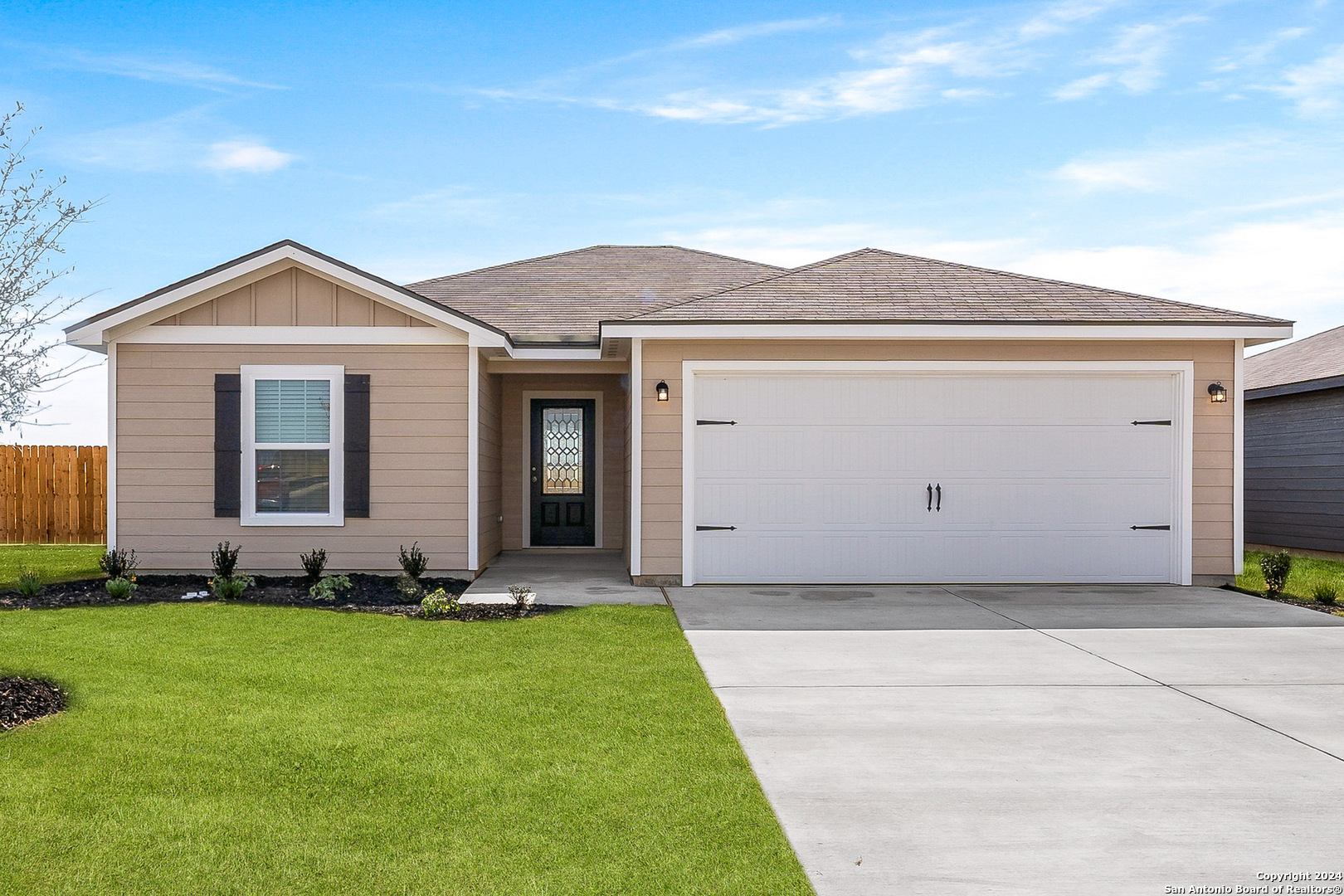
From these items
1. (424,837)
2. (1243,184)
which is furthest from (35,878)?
A: (1243,184)

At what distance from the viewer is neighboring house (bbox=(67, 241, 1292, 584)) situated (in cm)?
930

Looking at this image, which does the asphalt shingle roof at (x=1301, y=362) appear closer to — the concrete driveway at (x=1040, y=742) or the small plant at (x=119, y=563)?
the concrete driveway at (x=1040, y=742)

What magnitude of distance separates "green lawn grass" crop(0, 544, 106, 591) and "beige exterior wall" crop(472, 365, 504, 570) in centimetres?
410

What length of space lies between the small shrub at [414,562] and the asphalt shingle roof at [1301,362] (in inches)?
484

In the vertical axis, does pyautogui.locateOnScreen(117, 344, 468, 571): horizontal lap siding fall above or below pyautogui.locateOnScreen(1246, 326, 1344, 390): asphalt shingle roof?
below

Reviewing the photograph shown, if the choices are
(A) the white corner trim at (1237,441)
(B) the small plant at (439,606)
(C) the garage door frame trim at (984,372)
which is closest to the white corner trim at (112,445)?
(B) the small plant at (439,606)

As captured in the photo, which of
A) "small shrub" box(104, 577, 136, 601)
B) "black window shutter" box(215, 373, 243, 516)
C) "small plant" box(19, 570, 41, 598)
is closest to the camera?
"small shrub" box(104, 577, 136, 601)

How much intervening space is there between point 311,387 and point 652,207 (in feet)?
31.5

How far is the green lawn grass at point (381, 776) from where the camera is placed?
2922 millimetres

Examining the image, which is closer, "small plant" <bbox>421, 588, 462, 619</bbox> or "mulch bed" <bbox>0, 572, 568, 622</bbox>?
"small plant" <bbox>421, 588, 462, 619</bbox>

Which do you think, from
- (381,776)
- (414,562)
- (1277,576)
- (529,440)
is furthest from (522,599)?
(1277,576)

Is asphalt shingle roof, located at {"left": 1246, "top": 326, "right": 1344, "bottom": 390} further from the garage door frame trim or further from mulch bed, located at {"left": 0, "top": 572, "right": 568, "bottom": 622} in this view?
mulch bed, located at {"left": 0, "top": 572, "right": 568, "bottom": 622}

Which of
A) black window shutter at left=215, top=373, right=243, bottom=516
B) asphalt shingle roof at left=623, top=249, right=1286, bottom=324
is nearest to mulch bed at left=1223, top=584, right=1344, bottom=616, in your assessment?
asphalt shingle roof at left=623, top=249, right=1286, bottom=324

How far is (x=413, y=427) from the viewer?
31.9ft
